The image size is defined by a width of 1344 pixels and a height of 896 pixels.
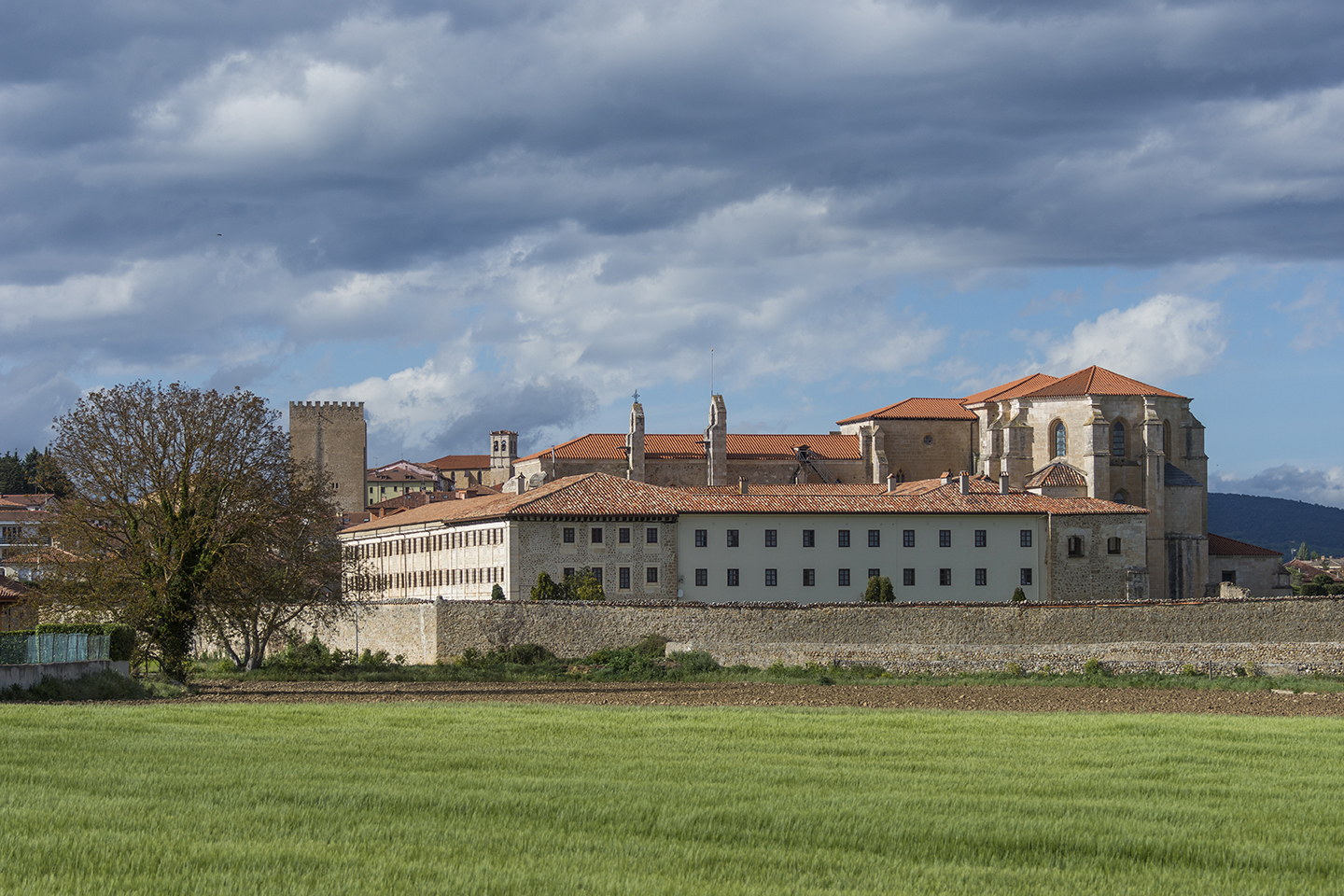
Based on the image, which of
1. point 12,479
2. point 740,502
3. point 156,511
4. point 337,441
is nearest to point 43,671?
point 156,511

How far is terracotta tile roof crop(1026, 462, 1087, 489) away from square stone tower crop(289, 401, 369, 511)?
5939 cm

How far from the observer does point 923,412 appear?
9269 centimetres

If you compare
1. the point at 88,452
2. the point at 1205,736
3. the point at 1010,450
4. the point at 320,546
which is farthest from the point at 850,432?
the point at 1205,736

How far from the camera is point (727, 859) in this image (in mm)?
11781

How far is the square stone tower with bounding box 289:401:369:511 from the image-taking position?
115125 millimetres

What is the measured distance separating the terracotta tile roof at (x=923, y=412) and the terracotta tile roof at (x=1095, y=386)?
753cm

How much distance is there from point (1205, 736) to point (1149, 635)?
2687 cm

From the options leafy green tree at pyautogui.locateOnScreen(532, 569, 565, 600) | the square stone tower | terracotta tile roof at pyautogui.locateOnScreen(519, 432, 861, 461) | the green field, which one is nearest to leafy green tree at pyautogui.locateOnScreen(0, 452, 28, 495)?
the square stone tower

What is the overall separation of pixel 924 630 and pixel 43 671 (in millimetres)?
30179

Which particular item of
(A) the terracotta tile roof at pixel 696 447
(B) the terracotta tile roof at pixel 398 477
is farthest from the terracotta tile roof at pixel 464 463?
(A) the terracotta tile roof at pixel 696 447

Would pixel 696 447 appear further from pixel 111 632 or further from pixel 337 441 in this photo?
pixel 111 632

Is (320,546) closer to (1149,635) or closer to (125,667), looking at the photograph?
(125,667)

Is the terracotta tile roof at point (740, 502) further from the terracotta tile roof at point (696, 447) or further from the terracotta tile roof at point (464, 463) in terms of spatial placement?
the terracotta tile roof at point (464, 463)

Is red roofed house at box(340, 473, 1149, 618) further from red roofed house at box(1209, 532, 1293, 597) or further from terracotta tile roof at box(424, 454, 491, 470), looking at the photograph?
terracotta tile roof at box(424, 454, 491, 470)
